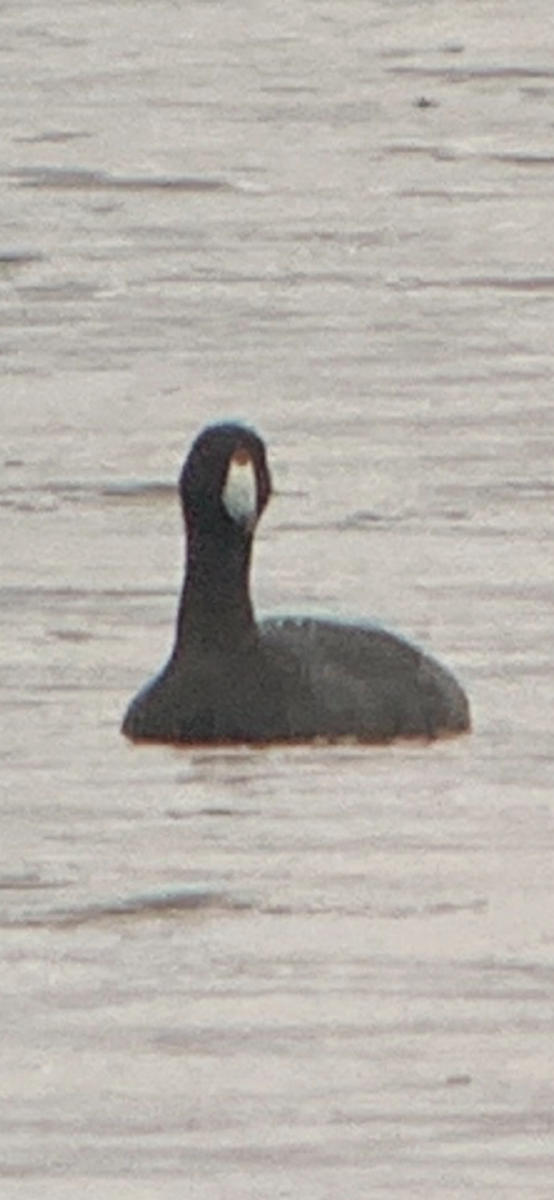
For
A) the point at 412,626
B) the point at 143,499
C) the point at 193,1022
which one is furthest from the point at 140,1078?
the point at 143,499

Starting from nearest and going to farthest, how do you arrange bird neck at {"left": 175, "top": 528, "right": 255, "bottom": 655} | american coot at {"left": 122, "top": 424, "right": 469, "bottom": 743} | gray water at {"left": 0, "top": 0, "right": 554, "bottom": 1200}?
gray water at {"left": 0, "top": 0, "right": 554, "bottom": 1200}, american coot at {"left": 122, "top": 424, "right": 469, "bottom": 743}, bird neck at {"left": 175, "top": 528, "right": 255, "bottom": 655}

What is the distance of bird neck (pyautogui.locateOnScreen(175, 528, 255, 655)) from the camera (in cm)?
1550

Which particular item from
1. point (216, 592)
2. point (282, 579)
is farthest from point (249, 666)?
point (282, 579)

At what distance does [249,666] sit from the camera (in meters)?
15.5

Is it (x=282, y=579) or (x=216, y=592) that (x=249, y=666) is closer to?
(x=216, y=592)

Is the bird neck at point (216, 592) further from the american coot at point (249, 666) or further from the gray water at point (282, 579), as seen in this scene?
the gray water at point (282, 579)

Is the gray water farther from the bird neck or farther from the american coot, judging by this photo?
the bird neck

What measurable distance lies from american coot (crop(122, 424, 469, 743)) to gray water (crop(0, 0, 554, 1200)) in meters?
0.08

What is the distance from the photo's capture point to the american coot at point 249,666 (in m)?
15.4

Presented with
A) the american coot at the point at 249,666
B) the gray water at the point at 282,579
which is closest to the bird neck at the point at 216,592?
the american coot at the point at 249,666

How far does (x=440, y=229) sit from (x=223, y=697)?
27.4ft

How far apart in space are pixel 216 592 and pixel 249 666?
0.21m

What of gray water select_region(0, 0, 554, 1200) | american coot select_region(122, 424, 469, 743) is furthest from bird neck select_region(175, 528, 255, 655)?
gray water select_region(0, 0, 554, 1200)

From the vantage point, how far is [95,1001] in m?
12.8
